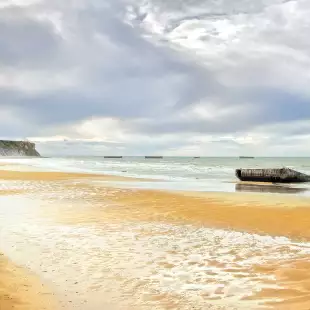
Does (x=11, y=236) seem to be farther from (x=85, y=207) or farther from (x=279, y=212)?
(x=279, y=212)

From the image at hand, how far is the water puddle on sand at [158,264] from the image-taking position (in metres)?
5.96

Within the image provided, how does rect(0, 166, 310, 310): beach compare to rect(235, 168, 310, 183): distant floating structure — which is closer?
rect(0, 166, 310, 310): beach

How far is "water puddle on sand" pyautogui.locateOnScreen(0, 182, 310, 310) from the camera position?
5.96 m

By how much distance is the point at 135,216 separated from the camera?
13.8m

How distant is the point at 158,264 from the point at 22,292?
2.67 m

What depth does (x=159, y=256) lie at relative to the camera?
833cm

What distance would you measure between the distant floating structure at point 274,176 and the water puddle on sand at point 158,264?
86.3 feet

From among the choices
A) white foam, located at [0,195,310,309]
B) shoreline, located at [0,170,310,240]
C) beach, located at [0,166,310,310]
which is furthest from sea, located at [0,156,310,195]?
white foam, located at [0,195,310,309]

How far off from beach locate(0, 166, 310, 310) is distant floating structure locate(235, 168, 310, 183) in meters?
21.8

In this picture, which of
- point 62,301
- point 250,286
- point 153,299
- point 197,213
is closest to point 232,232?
point 197,213

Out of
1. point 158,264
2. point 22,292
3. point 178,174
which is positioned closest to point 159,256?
point 158,264

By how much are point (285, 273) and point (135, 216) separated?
7.30 meters

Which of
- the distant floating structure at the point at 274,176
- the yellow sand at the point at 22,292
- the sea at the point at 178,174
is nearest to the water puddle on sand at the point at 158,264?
the yellow sand at the point at 22,292

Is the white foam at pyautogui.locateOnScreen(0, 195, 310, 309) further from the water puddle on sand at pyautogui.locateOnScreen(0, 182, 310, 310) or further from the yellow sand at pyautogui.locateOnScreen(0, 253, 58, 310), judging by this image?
the yellow sand at pyautogui.locateOnScreen(0, 253, 58, 310)
